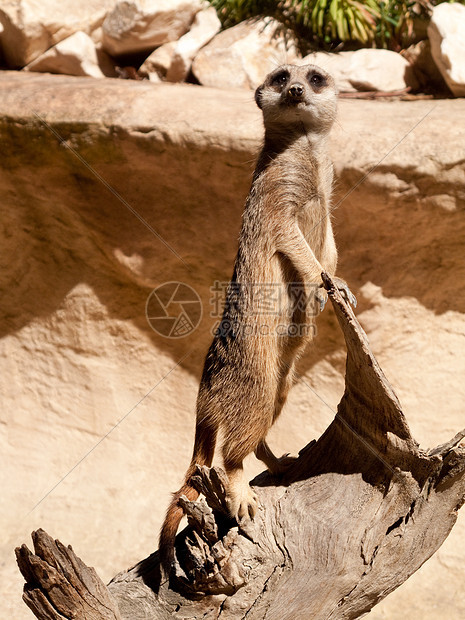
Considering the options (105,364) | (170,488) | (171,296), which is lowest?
(170,488)

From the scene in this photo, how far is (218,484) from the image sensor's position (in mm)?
1848

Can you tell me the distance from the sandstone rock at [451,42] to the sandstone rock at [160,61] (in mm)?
1407

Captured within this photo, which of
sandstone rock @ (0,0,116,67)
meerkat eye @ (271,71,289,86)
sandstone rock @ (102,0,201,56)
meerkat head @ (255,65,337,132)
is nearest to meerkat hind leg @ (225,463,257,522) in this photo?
meerkat head @ (255,65,337,132)

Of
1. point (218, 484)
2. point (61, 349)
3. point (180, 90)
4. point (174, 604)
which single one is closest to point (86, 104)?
point (180, 90)

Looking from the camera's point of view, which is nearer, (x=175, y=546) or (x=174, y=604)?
(x=174, y=604)

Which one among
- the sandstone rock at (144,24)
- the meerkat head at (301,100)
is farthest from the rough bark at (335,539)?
the sandstone rock at (144,24)

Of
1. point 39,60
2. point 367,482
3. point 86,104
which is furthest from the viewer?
point 39,60

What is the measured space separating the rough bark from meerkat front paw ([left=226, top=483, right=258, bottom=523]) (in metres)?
0.03

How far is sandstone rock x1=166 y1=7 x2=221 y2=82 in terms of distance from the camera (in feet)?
12.0

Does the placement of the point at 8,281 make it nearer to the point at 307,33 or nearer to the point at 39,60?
the point at 39,60

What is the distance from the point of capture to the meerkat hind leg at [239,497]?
77.2 inches

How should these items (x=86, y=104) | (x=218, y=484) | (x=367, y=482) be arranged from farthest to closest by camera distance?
(x=86, y=104), (x=367, y=482), (x=218, y=484)

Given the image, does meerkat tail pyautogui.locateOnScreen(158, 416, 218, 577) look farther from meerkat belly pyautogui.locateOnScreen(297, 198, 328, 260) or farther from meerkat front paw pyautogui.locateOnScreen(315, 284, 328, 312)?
meerkat belly pyautogui.locateOnScreen(297, 198, 328, 260)

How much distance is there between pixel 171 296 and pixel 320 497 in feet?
5.32
